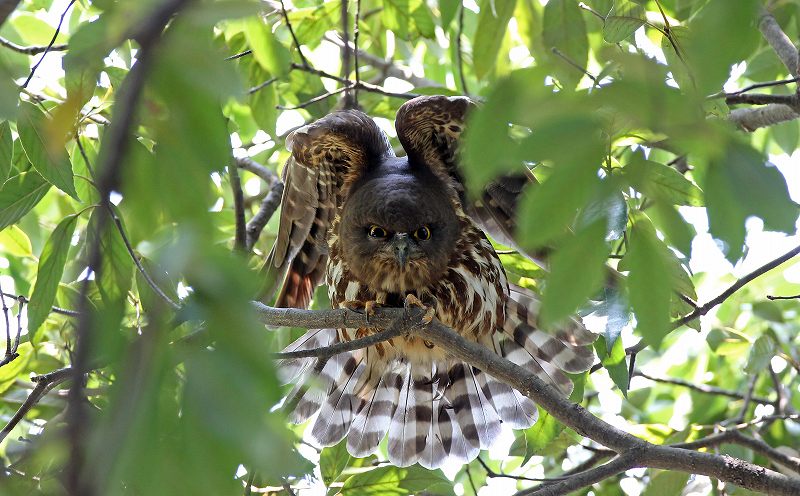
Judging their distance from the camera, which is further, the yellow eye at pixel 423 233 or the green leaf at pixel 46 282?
the yellow eye at pixel 423 233

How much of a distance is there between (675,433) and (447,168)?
166 cm

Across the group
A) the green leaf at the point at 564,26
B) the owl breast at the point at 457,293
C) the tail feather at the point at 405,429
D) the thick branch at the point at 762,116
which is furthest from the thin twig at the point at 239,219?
the thick branch at the point at 762,116

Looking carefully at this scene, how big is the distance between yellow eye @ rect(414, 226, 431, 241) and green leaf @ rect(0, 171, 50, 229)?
1.65m

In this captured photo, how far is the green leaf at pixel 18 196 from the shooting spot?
299 centimetres

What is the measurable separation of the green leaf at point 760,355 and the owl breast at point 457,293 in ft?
3.86

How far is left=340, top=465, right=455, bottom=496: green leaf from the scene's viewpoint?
3451 millimetres

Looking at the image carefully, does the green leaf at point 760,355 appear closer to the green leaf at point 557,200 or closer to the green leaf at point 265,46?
the green leaf at point 265,46

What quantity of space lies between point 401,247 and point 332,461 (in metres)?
1.00

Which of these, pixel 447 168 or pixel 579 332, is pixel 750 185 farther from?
pixel 447 168

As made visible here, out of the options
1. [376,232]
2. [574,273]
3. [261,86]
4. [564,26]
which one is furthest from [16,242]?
[574,273]

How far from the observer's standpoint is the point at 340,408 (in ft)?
13.9

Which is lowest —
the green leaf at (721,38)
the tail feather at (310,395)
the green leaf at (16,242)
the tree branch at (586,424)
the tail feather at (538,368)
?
the tail feather at (310,395)

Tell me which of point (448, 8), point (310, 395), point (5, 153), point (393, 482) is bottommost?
point (310, 395)

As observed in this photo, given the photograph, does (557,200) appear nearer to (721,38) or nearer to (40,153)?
(721,38)
